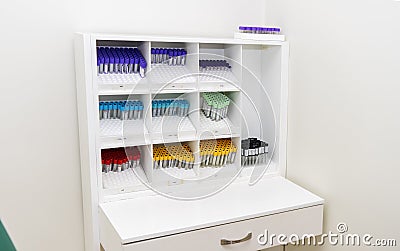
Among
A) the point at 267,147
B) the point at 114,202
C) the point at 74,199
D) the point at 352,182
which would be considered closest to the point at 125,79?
the point at 114,202

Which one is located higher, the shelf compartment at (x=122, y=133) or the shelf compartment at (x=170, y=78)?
the shelf compartment at (x=170, y=78)

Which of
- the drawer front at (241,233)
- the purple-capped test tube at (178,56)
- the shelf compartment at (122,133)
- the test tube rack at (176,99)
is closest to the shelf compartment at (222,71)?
the test tube rack at (176,99)

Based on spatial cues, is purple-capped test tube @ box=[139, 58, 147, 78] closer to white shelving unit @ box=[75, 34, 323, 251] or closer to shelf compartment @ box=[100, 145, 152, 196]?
white shelving unit @ box=[75, 34, 323, 251]

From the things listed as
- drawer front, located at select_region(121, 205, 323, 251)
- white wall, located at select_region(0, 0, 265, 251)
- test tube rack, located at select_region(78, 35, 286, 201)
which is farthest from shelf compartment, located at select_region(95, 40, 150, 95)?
drawer front, located at select_region(121, 205, 323, 251)

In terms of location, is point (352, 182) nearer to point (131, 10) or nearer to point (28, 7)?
point (131, 10)

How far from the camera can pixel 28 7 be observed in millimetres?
1678

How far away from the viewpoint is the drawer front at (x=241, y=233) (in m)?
1.41

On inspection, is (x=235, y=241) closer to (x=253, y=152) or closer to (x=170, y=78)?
(x=253, y=152)

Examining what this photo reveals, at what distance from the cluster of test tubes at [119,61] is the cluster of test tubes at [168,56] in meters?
0.07

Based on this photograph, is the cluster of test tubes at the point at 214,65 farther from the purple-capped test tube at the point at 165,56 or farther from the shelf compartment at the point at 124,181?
the shelf compartment at the point at 124,181

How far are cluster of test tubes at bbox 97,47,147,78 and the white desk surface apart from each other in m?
0.56

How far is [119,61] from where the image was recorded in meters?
1.66

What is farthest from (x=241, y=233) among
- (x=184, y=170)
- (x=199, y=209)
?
(x=184, y=170)

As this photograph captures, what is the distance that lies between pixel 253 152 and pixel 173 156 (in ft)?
1.34
